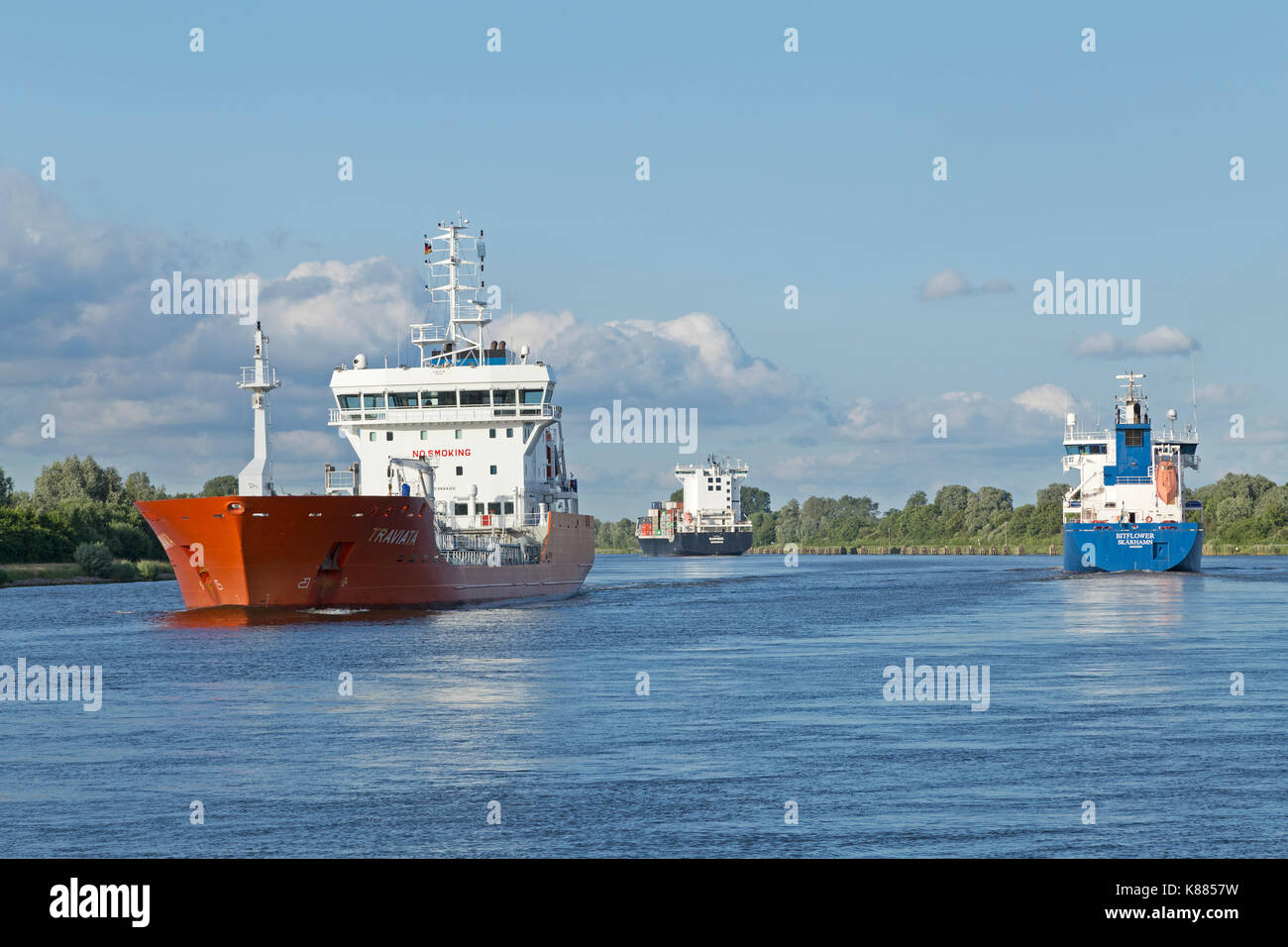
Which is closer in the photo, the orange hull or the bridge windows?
the orange hull

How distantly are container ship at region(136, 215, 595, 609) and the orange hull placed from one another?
5cm

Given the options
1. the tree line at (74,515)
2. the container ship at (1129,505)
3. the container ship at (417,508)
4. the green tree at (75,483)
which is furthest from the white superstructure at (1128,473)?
the green tree at (75,483)

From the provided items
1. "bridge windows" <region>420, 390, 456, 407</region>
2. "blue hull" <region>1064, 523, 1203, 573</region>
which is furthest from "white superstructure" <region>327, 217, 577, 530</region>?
"blue hull" <region>1064, 523, 1203, 573</region>

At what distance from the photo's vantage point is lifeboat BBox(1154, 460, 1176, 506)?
84.1 metres

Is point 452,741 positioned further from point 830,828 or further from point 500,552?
point 500,552

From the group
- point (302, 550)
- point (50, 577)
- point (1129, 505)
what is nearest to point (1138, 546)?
point (1129, 505)

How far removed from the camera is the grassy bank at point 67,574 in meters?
94.8

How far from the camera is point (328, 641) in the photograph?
Result: 129 ft

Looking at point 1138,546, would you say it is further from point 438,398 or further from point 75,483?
point 75,483

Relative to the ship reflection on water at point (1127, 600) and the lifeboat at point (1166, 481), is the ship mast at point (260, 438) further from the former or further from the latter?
the lifeboat at point (1166, 481)

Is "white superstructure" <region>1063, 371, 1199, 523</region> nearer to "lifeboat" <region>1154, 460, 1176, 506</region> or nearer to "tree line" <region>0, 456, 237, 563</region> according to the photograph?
"lifeboat" <region>1154, 460, 1176, 506</region>

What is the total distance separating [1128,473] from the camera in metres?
86.4

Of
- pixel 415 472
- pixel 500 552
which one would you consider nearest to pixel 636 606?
pixel 500 552
